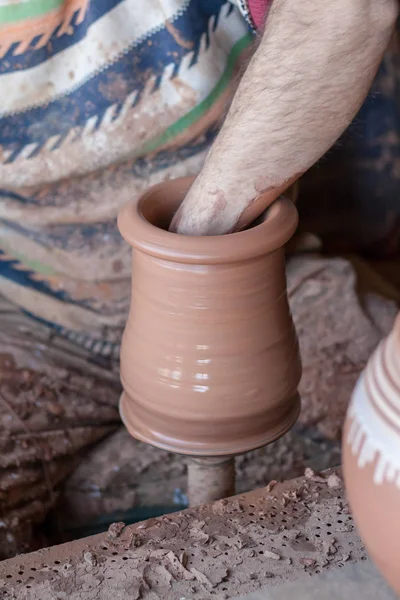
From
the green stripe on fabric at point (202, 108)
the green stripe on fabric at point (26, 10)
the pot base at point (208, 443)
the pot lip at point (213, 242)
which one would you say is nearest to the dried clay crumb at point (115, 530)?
the pot base at point (208, 443)

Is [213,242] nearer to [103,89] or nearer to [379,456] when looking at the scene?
[379,456]

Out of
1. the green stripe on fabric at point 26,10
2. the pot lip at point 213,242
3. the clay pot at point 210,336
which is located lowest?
the clay pot at point 210,336

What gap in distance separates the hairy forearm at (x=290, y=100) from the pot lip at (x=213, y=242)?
0.07 meters

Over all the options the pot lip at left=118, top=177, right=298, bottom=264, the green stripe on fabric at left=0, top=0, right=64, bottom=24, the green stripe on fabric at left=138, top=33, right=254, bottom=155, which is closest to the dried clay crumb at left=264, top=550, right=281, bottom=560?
the pot lip at left=118, top=177, right=298, bottom=264

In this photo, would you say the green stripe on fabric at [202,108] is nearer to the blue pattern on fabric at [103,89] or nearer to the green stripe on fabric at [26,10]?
the blue pattern on fabric at [103,89]

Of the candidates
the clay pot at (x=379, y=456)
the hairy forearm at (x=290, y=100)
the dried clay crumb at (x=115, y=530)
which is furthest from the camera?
the dried clay crumb at (x=115, y=530)

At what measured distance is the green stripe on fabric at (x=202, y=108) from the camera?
4.72 ft

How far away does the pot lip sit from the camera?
962 millimetres

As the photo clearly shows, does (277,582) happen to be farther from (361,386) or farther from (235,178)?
(235,178)

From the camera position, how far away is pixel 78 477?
161 cm

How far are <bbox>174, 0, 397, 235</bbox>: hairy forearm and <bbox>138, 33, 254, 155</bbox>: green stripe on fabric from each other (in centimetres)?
40

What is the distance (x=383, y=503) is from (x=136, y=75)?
Answer: 3.32ft

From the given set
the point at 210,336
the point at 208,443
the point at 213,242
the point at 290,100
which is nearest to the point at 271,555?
the point at 208,443

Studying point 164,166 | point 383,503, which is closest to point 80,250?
point 164,166
